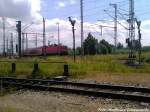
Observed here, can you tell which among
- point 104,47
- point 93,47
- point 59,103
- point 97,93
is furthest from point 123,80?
point 104,47

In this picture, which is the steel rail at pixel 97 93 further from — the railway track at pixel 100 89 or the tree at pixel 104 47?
the tree at pixel 104 47

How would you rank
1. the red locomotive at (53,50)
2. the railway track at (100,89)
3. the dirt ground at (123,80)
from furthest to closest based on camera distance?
the red locomotive at (53,50), the dirt ground at (123,80), the railway track at (100,89)

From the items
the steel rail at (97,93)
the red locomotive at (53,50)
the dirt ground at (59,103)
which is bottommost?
the dirt ground at (59,103)

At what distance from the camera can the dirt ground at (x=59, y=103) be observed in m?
12.3

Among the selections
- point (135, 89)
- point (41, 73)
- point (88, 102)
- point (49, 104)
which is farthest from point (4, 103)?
point (41, 73)

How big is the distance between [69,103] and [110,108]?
6.17ft

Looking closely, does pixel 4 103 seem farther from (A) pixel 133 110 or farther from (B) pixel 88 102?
(A) pixel 133 110

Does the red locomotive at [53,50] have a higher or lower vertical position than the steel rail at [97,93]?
higher

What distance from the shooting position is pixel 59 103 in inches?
536

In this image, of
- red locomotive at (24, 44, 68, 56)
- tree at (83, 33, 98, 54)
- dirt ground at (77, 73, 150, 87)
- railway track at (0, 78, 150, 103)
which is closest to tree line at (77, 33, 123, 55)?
tree at (83, 33, 98, 54)

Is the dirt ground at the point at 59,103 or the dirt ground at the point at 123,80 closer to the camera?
the dirt ground at the point at 59,103

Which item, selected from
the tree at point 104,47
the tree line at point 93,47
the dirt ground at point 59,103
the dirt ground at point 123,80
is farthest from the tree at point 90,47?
the dirt ground at point 59,103

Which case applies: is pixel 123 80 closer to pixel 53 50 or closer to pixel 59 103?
pixel 59 103

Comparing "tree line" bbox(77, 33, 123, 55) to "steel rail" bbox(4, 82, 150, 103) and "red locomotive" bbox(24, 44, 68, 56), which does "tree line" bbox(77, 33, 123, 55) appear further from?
"steel rail" bbox(4, 82, 150, 103)
